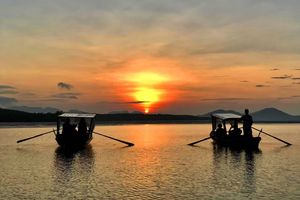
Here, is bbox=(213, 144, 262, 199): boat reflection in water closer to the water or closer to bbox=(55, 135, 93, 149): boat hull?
the water

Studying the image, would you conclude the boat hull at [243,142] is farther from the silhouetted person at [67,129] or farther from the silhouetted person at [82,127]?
the silhouetted person at [67,129]

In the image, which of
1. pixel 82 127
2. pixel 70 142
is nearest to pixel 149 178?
pixel 70 142

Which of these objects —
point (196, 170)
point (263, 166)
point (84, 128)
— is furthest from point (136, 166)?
point (84, 128)

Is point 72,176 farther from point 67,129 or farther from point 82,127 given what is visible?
point 82,127

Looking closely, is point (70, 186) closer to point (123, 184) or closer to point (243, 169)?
point (123, 184)

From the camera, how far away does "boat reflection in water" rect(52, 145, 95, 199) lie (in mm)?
15484

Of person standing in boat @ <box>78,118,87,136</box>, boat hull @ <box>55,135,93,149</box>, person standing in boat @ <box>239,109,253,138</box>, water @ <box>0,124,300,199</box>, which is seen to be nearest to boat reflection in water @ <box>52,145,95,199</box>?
water @ <box>0,124,300,199</box>

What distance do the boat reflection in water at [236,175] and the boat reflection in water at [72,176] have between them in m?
6.37

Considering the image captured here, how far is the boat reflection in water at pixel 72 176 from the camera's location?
50.8ft

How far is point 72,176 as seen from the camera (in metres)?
19.3

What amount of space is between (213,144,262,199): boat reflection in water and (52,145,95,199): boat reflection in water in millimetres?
6373

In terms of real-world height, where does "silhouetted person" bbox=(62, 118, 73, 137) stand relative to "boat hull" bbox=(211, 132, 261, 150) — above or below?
above

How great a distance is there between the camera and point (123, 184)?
56.3 ft

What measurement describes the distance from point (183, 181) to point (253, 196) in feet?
14.1
